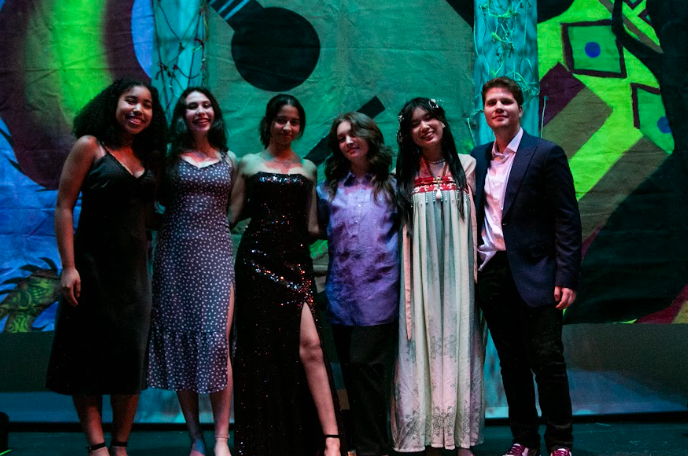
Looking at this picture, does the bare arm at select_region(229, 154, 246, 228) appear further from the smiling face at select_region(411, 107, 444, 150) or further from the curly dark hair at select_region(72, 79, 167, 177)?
the smiling face at select_region(411, 107, 444, 150)

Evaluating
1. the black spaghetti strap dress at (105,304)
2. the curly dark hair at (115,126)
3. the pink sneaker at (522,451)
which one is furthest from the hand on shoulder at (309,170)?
the pink sneaker at (522,451)

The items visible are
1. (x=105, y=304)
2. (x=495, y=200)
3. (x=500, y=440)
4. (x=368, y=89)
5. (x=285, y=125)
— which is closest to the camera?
(x=105, y=304)

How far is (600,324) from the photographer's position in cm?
390

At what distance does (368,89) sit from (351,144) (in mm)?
794

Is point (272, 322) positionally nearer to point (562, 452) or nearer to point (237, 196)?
point (237, 196)

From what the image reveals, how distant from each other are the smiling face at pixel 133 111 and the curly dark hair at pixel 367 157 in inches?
33.6

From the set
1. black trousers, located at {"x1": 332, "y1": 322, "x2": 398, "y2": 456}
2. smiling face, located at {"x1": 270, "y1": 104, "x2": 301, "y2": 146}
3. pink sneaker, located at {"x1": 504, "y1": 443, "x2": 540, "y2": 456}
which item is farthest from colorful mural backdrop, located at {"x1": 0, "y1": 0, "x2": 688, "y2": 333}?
black trousers, located at {"x1": 332, "y1": 322, "x2": 398, "y2": 456}

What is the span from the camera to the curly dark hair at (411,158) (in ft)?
10.3

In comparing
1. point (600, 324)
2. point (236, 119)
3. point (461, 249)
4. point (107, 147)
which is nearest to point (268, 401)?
point (461, 249)

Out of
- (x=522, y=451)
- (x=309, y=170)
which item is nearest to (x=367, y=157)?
(x=309, y=170)

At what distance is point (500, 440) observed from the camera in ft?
11.5

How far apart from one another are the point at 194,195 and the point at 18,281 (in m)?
1.42

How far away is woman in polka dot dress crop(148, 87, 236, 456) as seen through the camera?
3.04 metres

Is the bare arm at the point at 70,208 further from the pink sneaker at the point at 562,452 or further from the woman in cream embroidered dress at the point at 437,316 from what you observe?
the pink sneaker at the point at 562,452
